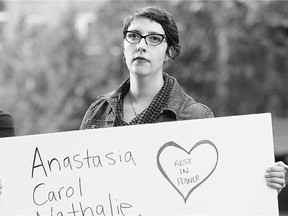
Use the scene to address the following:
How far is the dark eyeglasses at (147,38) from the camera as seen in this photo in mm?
2467

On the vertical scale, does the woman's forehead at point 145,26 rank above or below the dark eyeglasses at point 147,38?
above

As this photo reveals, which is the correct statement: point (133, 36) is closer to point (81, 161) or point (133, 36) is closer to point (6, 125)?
point (81, 161)

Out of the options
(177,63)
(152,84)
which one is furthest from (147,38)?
(177,63)

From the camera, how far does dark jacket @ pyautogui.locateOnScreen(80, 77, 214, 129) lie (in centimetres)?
250

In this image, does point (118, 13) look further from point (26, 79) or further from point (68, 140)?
point (68, 140)

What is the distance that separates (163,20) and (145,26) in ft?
0.24

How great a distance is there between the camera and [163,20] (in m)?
2.49

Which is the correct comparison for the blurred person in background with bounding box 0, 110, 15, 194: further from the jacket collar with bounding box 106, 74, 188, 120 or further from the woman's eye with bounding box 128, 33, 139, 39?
the woman's eye with bounding box 128, 33, 139, 39

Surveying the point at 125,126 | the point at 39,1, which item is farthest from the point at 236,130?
the point at 39,1

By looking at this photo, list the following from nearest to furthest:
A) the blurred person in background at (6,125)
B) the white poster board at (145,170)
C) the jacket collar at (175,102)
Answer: the white poster board at (145,170) < the jacket collar at (175,102) < the blurred person in background at (6,125)

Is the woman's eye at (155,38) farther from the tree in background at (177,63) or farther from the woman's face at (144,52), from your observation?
the tree in background at (177,63)

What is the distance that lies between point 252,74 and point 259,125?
1032 cm

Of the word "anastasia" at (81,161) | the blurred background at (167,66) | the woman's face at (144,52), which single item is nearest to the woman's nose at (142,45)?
the woman's face at (144,52)

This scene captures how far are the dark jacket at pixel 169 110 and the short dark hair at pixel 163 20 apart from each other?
0.52ft
